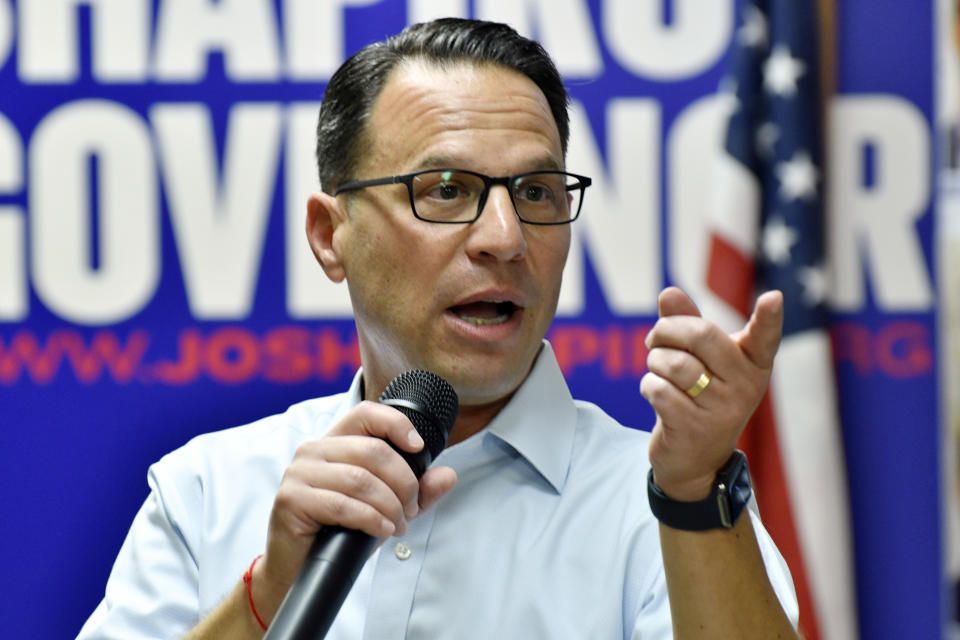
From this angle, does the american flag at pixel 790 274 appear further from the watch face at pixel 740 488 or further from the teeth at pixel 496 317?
the watch face at pixel 740 488

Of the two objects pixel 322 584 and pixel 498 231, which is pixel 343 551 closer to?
pixel 322 584

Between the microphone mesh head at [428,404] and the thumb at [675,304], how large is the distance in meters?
0.29

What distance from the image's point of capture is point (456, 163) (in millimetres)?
1602

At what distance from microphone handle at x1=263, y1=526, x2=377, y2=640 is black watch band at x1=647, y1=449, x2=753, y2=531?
32cm

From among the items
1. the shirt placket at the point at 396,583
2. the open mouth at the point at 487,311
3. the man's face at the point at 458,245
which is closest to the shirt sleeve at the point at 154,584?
the shirt placket at the point at 396,583

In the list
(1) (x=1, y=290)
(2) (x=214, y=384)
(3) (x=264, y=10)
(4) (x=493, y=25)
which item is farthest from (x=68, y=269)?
(4) (x=493, y=25)

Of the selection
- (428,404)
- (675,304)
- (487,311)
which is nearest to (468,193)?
(487,311)

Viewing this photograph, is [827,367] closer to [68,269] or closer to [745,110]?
[745,110]

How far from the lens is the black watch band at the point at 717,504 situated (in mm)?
1146

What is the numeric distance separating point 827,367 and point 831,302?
0.58 ft

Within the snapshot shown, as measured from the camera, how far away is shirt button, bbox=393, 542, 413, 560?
5.05ft

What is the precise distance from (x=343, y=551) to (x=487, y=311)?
63cm

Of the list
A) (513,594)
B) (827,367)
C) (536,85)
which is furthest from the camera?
(827,367)

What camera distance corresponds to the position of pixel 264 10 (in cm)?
278
